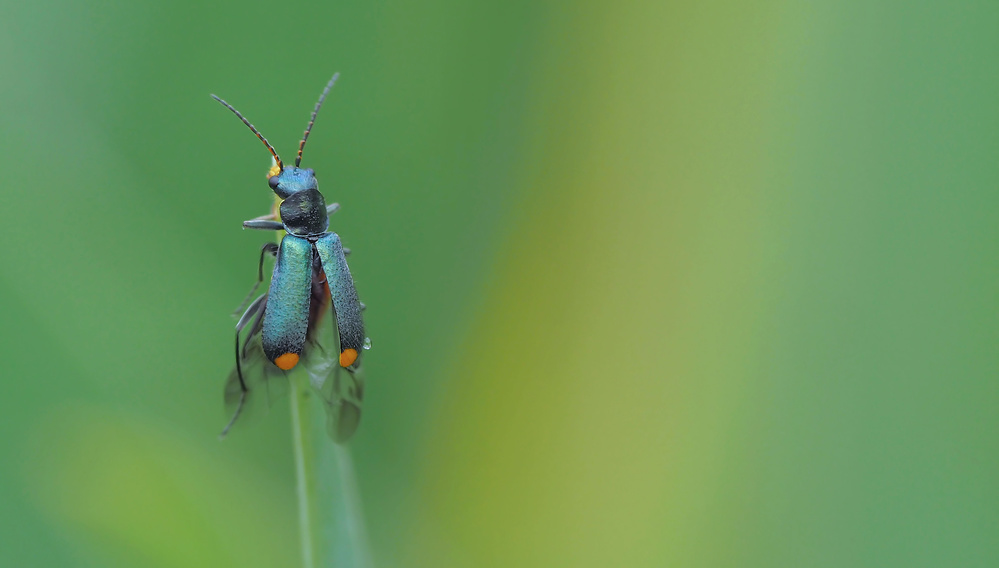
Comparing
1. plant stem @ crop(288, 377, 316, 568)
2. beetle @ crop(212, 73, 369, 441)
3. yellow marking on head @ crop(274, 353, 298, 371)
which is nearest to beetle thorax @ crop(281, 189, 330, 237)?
beetle @ crop(212, 73, 369, 441)

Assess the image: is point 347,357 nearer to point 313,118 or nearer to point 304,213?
point 304,213

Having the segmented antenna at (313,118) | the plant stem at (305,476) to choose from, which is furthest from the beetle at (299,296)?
the plant stem at (305,476)

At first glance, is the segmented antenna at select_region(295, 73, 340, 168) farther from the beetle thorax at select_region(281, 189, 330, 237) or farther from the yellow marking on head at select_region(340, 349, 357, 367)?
the yellow marking on head at select_region(340, 349, 357, 367)

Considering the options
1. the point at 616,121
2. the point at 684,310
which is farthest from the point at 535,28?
the point at 684,310

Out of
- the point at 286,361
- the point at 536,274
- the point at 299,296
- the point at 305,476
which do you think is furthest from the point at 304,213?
the point at 305,476

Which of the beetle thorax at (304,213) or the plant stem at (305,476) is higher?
the beetle thorax at (304,213)

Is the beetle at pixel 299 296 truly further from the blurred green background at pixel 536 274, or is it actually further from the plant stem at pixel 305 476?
the plant stem at pixel 305 476

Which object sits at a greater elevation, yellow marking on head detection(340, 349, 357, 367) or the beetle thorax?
the beetle thorax
